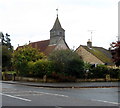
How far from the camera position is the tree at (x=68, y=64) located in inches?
1359

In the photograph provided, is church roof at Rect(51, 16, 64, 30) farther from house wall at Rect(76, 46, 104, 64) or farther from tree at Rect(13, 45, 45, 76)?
tree at Rect(13, 45, 45, 76)

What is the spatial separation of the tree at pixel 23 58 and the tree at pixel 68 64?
16.3 feet

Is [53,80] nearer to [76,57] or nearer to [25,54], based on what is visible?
[76,57]

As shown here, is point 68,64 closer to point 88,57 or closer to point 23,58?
point 23,58

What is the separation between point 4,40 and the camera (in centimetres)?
9919

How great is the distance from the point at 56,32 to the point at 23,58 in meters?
37.6

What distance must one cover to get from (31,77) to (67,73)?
518 centimetres

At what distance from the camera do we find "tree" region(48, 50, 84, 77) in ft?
113

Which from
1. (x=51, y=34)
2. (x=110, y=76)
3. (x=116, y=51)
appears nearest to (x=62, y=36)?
(x=51, y=34)

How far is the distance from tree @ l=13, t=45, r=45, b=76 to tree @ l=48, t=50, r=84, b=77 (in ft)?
16.3

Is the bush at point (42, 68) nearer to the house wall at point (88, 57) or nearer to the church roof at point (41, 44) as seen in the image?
the house wall at point (88, 57)

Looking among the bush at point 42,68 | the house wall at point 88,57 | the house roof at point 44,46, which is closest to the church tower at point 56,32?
the house roof at point 44,46

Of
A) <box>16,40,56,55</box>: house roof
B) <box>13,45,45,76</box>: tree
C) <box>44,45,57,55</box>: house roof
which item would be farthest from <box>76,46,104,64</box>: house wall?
<box>16,40,56,55</box>: house roof

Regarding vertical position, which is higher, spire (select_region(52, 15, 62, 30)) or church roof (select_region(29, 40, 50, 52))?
spire (select_region(52, 15, 62, 30))
